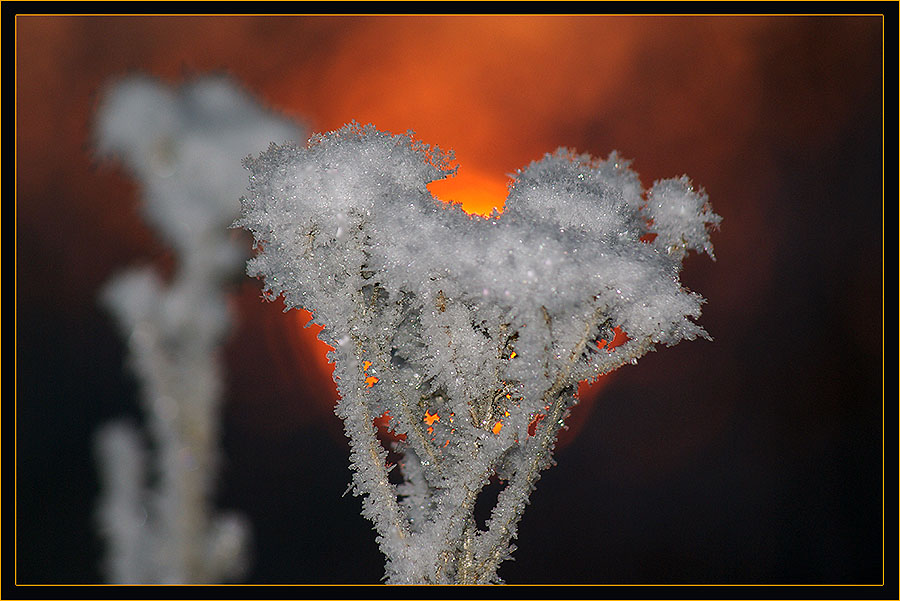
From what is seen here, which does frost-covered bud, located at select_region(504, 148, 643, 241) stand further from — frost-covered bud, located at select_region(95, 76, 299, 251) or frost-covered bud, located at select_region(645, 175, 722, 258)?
frost-covered bud, located at select_region(95, 76, 299, 251)

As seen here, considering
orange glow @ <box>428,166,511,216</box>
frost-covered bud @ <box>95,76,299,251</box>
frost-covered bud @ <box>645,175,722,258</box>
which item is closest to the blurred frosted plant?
frost-covered bud @ <box>95,76,299,251</box>

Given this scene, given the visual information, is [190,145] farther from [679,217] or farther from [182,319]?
[679,217]

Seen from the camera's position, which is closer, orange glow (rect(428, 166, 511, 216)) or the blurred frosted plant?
the blurred frosted plant

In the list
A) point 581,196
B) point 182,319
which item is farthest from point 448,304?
point 182,319

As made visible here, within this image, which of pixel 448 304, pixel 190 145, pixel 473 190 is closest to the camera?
pixel 448 304

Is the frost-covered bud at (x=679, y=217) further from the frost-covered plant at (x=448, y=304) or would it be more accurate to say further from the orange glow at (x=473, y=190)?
the orange glow at (x=473, y=190)

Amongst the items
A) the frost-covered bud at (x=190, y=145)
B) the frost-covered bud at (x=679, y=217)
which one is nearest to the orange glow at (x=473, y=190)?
the frost-covered bud at (x=190, y=145)
